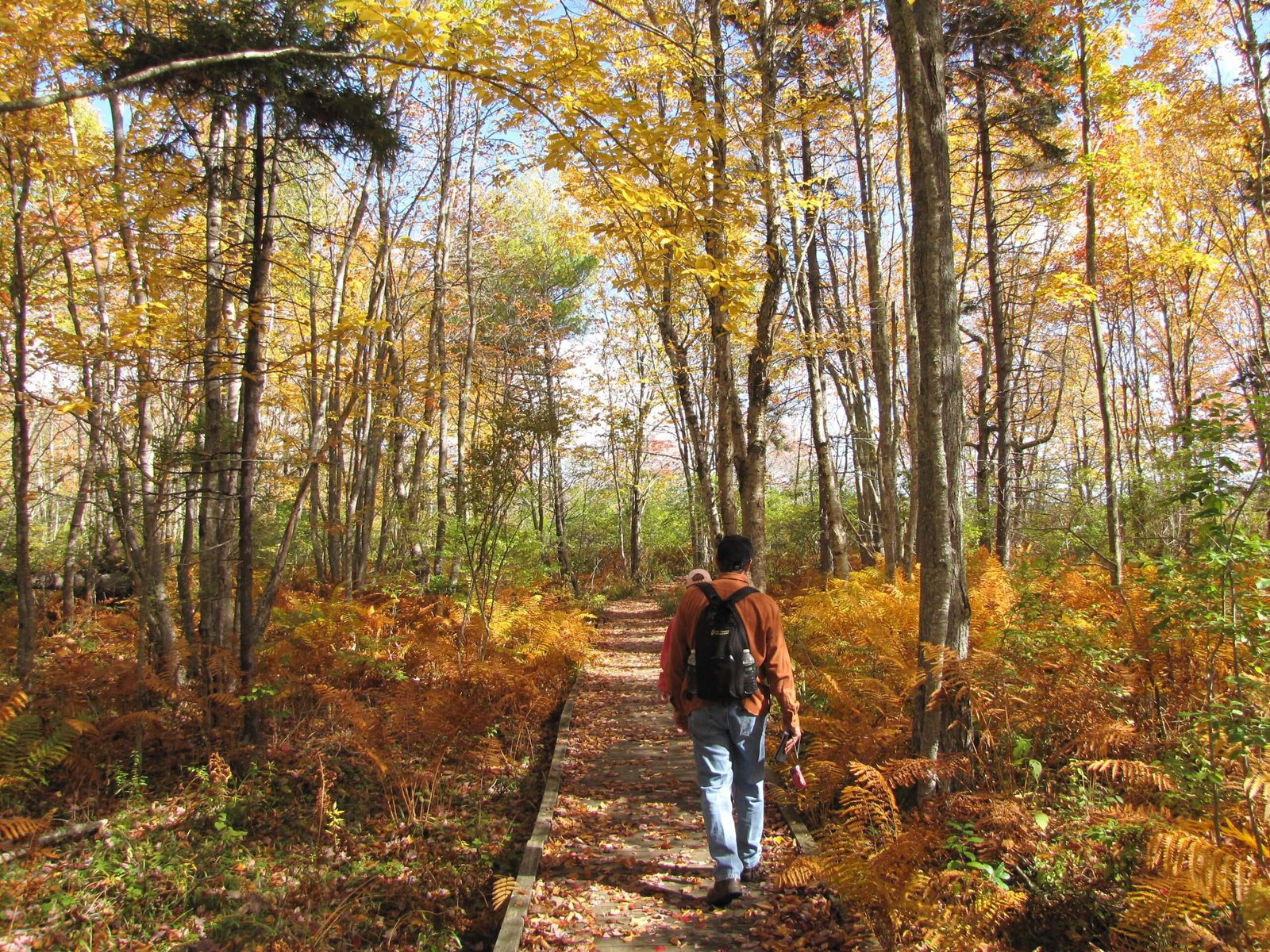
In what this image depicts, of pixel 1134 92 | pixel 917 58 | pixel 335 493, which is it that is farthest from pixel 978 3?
pixel 335 493

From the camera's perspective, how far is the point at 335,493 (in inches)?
530

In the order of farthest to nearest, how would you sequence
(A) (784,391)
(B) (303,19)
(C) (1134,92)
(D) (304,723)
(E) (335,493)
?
1. (A) (784,391)
2. (E) (335,493)
3. (C) (1134,92)
4. (D) (304,723)
5. (B) (303,19)

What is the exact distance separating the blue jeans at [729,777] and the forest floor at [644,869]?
0.95 ft

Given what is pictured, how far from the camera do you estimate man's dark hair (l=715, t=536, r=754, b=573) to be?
3947 millimetres

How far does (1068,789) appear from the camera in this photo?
4582 mm

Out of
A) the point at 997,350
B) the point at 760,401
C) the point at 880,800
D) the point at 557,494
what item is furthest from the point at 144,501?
the point at 557,494

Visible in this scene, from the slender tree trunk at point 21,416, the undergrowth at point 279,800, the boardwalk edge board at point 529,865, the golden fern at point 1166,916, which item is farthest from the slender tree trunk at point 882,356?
the slender tree trunk at point 21,416

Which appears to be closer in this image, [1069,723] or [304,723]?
[1069,723]

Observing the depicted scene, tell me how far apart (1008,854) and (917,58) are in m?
4.84

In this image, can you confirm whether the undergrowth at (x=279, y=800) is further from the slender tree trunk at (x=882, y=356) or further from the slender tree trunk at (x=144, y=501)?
the slender tree trunk at (x=882, y=356)

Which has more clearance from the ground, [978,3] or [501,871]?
[978,3]

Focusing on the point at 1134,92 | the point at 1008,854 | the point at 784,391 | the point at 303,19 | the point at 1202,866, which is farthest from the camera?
the point at 784,391

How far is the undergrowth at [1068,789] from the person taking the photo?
3.06 m

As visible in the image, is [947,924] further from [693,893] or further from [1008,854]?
[693,893]
